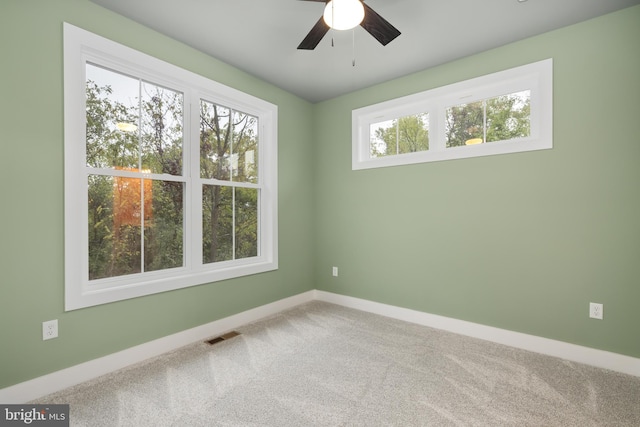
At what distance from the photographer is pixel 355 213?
12.1 feet

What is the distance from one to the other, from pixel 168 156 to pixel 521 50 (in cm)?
333

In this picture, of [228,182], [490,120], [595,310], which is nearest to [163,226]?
[228,182]

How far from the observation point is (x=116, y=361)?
2191 millimetres

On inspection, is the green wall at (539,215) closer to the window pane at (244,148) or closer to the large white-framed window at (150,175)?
the window pane at (244,148)

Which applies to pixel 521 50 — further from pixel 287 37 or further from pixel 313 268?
pixel 313 268

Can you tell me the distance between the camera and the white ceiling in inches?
84.3

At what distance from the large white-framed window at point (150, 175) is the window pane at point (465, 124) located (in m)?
2.07

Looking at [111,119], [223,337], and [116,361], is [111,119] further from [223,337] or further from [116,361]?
[223,337]

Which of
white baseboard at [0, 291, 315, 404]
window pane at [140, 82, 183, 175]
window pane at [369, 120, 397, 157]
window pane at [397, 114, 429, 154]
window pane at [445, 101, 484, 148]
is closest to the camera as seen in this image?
white baseboard at [0, 291, 315, 404]

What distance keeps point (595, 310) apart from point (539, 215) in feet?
2.73

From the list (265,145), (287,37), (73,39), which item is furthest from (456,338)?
(73,39)

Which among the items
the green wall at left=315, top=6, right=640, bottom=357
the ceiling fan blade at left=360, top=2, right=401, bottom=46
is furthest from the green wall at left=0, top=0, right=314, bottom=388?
the green wall at left=315, top=6, right=640, bottom=357

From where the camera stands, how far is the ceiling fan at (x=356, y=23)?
5.61 ft

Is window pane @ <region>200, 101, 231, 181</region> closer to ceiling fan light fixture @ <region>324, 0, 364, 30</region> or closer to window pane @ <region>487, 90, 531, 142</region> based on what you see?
ceiling fan light fixture @ <region>324, 0, 364, 30</region>
